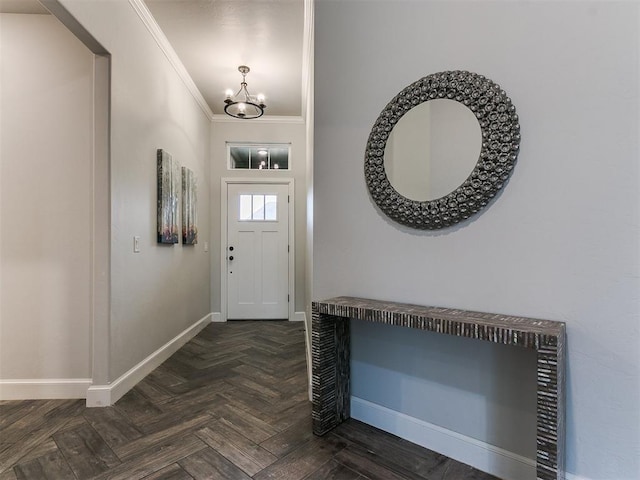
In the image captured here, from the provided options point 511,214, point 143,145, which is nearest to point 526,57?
point 511,214

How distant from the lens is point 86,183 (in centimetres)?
223

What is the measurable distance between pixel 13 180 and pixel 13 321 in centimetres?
97

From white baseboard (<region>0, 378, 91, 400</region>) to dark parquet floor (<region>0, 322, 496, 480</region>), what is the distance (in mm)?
55

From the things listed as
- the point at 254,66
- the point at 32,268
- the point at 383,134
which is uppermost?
the point at 254,66

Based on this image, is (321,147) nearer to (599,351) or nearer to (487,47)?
(487,47)

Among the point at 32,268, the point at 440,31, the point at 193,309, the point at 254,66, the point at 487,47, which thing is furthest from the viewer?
the point at 193,309

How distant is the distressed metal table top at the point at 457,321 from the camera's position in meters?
1.13

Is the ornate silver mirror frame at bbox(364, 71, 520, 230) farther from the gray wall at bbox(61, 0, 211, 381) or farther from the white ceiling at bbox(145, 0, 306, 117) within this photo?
the gray wall at bbox(61, 0, 211, 381)

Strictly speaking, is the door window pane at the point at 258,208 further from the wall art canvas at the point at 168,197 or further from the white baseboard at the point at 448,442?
the white baseboard at the point at 448,442

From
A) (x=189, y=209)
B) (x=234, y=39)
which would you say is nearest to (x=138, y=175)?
(x=189, y=209)

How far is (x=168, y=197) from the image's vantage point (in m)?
3.02

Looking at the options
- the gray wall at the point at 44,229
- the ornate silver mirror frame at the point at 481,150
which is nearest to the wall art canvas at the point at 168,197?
the gray wall at the point at 44,229

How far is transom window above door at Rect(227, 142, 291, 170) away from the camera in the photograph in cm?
457

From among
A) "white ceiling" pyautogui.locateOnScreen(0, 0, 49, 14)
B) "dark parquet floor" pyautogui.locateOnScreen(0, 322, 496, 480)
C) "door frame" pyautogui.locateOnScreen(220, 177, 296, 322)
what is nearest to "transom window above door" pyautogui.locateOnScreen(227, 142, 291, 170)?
"door frame" pyautogui.locateOnScreen(220, 177, 296, 322)
